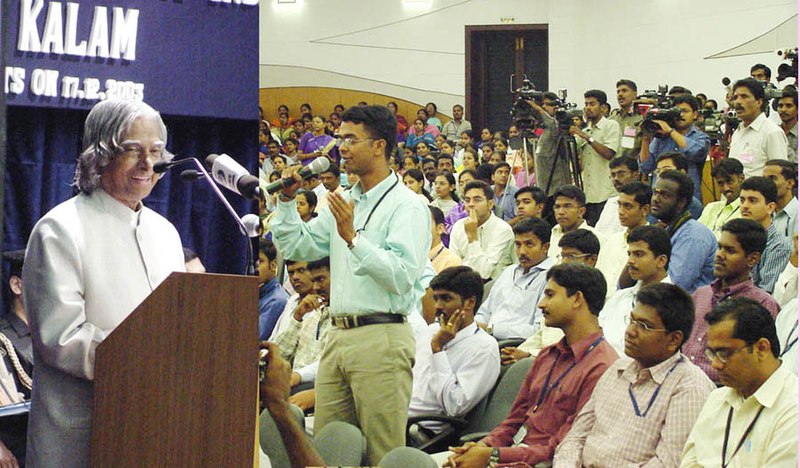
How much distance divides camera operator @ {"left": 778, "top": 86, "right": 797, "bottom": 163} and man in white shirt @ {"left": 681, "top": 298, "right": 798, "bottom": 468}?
3.04 meters

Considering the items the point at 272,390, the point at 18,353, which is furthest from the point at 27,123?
the point at 272,390

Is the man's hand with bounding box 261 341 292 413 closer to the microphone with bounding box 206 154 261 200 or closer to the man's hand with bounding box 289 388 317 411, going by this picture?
the microphone with bounding box 206 154 261 200

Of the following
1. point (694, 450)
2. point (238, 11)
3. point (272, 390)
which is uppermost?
point (238, 11)

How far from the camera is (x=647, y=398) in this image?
268cm

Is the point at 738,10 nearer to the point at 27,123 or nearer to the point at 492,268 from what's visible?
the point at 492,268

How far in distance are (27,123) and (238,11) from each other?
479 mm

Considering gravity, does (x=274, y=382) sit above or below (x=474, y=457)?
above

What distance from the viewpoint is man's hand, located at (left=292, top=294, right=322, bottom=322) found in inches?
155

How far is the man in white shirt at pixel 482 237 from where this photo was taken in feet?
17.1

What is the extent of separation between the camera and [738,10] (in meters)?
8.91

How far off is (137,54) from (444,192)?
456cm

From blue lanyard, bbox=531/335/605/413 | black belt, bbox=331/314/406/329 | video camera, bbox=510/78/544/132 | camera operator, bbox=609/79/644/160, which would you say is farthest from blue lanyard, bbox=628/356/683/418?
video camera, bbox=510/78/544/132

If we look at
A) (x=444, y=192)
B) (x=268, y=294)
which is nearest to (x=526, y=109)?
(x=444, y=192)

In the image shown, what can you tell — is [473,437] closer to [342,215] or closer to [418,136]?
[342,215]
